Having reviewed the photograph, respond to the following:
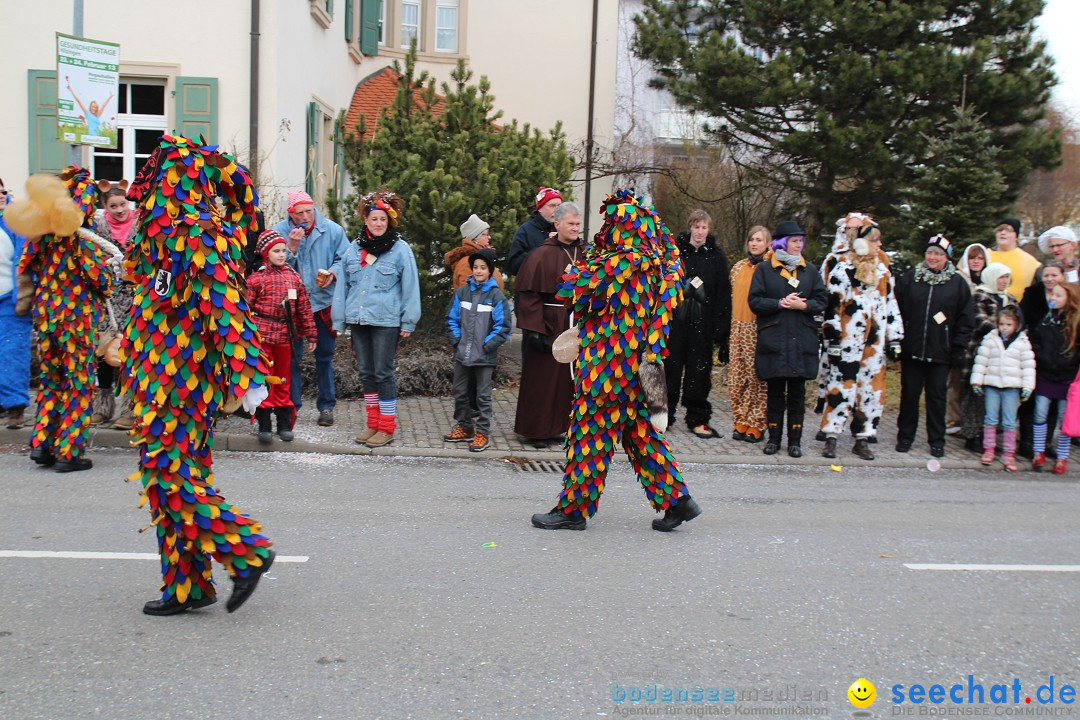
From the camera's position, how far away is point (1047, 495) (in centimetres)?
838

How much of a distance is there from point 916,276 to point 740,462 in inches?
96.7

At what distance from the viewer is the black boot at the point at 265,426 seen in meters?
8.72

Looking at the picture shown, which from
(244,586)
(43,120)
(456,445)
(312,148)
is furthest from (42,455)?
(312,148)

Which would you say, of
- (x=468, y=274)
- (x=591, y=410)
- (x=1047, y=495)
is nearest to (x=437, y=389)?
(x=468, y=274)

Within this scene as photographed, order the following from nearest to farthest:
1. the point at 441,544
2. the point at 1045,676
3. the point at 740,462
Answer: the point at 1045,676 < the point at 441,544 < the point at 740,462

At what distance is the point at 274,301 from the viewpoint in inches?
335

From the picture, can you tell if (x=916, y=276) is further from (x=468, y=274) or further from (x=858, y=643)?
(x=858, y=643)

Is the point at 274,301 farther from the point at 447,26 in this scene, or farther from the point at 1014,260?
the point at 447,26

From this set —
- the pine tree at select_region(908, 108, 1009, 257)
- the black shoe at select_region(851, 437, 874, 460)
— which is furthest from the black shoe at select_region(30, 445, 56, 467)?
the pine tree at select_region(908, 108, 1009, 257)

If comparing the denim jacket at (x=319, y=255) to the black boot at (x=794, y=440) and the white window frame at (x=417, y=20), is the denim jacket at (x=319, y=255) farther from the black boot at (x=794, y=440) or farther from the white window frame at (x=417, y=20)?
the white window frame at (x=417, y=20)

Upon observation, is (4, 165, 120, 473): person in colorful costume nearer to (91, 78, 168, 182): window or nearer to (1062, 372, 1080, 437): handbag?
(91, 78, 168, 182): window

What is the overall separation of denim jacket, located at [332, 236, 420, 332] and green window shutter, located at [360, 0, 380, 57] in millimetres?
11637

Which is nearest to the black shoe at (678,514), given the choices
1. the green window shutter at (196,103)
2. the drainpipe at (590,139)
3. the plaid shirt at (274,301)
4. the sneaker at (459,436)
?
the sneaker at (459,436)

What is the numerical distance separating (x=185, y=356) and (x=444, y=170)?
744cm
